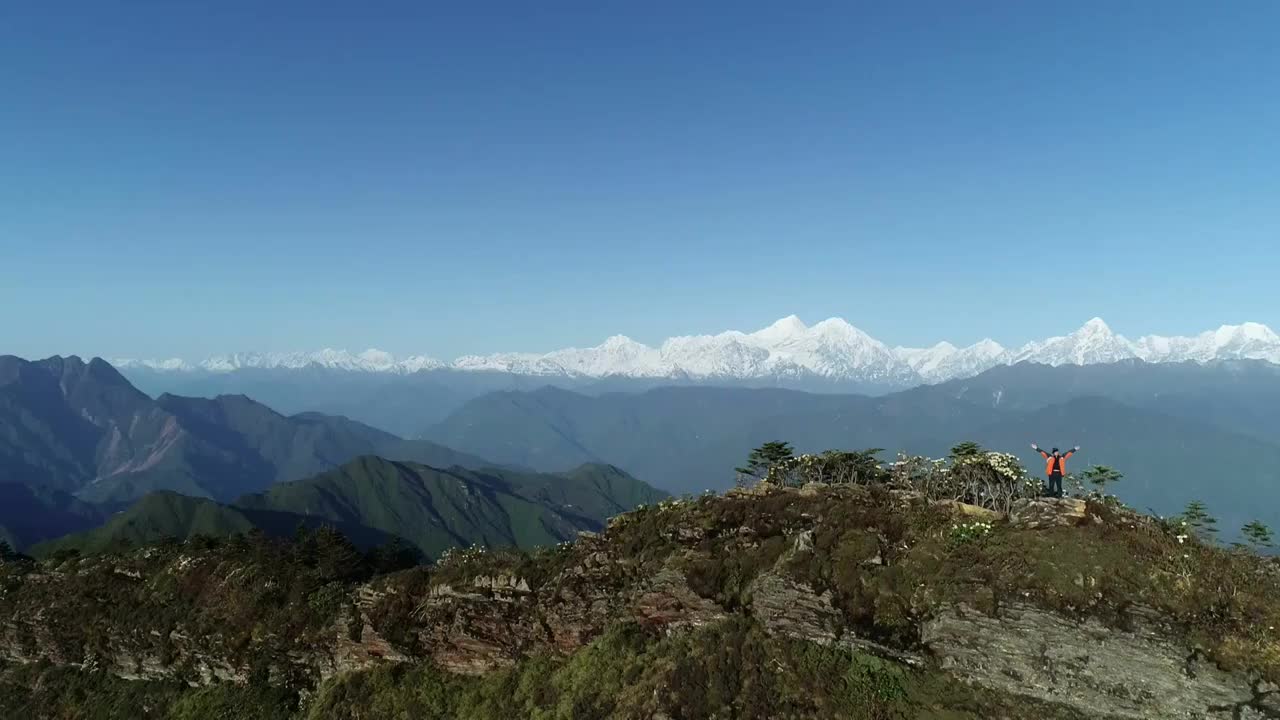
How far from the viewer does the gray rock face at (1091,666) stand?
25.7 meters

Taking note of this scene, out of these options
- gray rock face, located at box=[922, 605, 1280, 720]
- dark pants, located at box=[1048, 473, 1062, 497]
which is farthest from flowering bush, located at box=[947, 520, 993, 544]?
dark pants, located at box=[1048, 473, 1062, 497]

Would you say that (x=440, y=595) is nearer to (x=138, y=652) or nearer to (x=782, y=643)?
(x=782, y=643)

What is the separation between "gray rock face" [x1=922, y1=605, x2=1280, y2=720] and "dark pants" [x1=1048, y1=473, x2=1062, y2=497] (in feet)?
50.1

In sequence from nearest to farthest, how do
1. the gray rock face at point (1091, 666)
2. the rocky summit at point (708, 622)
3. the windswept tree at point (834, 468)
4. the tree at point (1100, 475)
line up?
1. the gray rock face at point (1091, 666)
2. the rocky summit at point (708, 622)
3. the tree at point (1100, 475)
4. the windswept tree at point (834, 468)

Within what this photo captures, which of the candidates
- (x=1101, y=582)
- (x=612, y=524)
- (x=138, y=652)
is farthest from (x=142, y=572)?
(x=1101, y=582)

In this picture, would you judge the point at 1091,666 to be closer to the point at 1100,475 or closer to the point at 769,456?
the point at 1100,475

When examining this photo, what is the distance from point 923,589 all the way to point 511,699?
28.1 m

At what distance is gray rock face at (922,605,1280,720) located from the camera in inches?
1011

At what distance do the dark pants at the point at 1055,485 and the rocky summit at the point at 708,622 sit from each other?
3235mm

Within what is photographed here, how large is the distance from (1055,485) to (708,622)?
28.7 m

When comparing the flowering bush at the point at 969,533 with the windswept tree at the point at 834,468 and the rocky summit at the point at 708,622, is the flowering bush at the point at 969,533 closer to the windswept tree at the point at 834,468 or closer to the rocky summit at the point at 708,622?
the rocky summit at the point at 708,622

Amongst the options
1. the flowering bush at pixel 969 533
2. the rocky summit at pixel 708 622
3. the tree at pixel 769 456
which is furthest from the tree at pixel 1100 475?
the flowering bush at pixel 969 533

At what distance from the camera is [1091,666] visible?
2784 centimetres

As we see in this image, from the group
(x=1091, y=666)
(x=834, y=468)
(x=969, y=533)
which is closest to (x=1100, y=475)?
(x=834, y=468)
